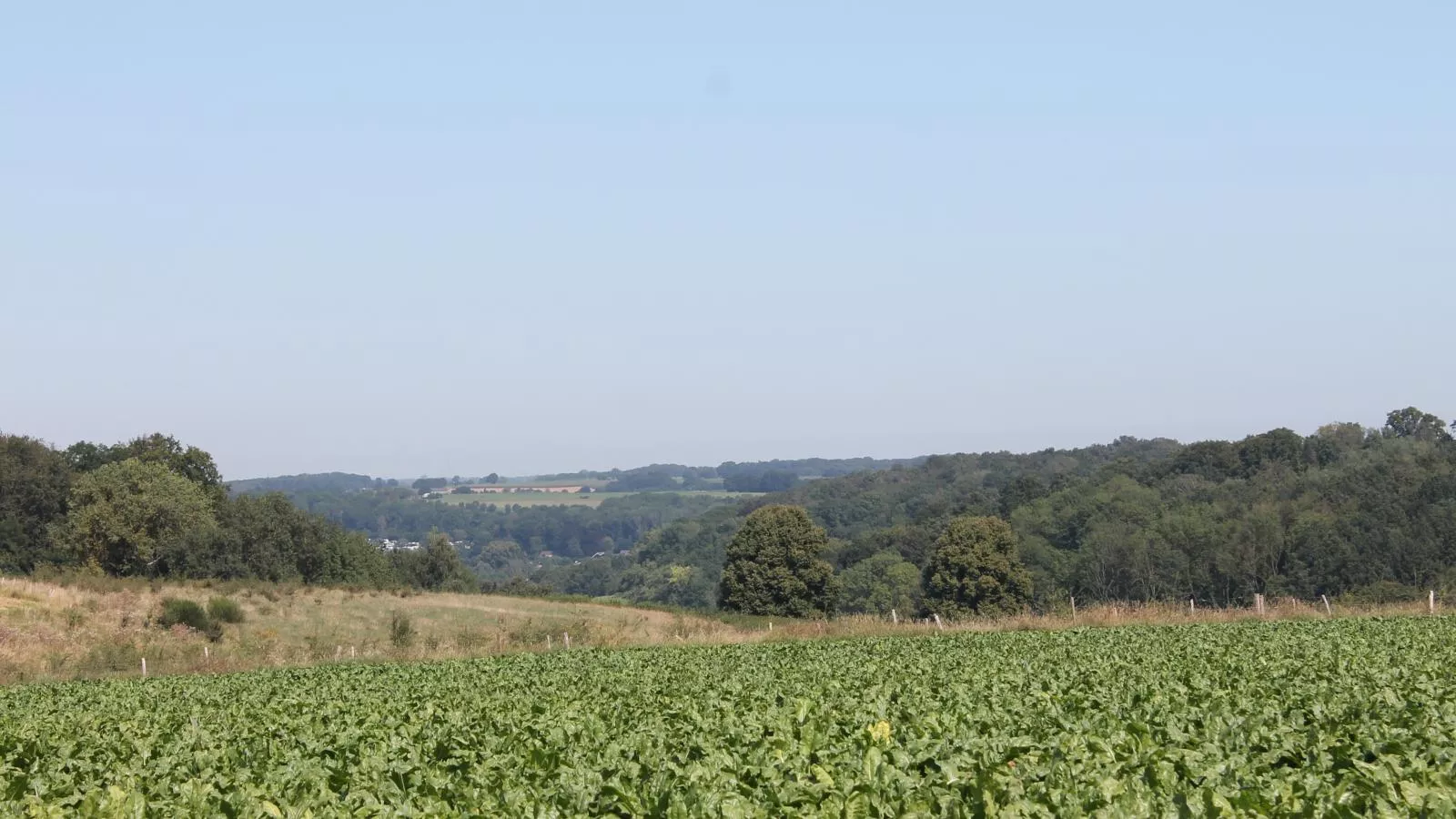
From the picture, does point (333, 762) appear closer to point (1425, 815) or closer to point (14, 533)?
point (1425, 815)

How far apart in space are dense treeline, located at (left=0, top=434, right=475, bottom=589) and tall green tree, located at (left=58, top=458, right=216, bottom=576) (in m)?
0.06

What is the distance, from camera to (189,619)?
5506cm

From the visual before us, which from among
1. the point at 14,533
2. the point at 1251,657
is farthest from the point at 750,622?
the point at 14,533

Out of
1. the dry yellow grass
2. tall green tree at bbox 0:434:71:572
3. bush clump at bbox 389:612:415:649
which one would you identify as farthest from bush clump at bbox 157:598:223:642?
tall green tree at bbox 0:434:71:572

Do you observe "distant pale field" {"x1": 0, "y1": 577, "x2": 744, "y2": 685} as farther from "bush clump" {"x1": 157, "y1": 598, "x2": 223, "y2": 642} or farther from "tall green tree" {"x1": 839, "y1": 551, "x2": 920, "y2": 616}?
"tall green tree" {"x1": 839, "y1": 551, "x2": 920, "y2": 616}

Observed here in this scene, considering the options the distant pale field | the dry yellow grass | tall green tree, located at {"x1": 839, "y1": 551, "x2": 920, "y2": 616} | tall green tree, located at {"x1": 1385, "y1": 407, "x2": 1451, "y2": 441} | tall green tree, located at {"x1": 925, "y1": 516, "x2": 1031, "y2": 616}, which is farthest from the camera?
tall green tree, located at {"x1": 1385, "y1": 407, "x2": 1451, "y2": 441}

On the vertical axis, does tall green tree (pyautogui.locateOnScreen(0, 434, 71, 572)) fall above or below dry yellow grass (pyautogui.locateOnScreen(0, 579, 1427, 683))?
above

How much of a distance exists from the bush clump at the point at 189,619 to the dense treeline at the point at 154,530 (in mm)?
29171

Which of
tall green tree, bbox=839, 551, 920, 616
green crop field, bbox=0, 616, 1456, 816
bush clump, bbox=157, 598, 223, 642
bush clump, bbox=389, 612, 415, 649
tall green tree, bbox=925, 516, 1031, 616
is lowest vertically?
tall green tree, bbox=839, 551, 920, 616

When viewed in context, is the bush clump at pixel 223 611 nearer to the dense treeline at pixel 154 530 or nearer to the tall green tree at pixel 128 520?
the dense treeline at pixel 154 530

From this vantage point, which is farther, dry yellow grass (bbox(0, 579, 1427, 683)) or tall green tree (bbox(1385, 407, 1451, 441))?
tall green tree (bbox(1385, 407, 1451, 441))

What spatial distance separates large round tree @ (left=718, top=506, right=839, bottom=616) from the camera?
293 ft

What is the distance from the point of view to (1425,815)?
793 cm

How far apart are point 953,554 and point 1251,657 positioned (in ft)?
219
